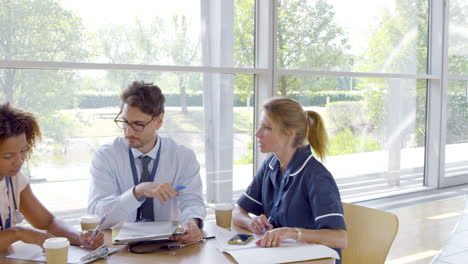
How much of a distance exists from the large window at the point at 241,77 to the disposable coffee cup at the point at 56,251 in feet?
6.23

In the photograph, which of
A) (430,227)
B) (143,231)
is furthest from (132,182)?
(430,227)

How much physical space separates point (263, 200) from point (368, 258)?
555mm

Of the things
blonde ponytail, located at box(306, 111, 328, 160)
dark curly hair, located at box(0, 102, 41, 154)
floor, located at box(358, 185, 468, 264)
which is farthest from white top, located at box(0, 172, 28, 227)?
floor, located at box(358, 185, 468, 264)

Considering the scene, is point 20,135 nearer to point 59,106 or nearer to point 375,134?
point 59,106

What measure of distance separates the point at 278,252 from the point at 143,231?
0.50 m

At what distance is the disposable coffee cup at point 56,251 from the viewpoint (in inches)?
59.0

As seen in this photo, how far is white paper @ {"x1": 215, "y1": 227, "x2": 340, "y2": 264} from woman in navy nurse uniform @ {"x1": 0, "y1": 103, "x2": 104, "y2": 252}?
487mm

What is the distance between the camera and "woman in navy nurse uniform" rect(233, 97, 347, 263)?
1.92 meters

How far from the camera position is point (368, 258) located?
2.03 m

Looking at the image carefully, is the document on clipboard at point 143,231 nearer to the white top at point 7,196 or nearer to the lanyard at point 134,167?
the lanyard at point 134,167

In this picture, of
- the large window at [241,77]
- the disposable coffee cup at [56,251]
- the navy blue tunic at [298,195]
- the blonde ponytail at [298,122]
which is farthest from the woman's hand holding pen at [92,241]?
the large window at [241,77]

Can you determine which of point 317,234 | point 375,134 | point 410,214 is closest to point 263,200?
point 317,234

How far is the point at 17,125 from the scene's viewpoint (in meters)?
1.87

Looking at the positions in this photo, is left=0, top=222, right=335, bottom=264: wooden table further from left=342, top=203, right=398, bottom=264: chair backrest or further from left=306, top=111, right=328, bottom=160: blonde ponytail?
left=306, top=111, right=328, bottom=160: blonde ponytail
